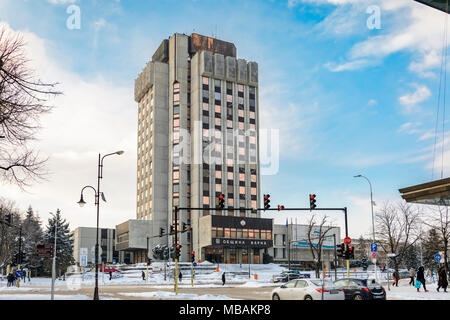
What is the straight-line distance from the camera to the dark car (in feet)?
86.5

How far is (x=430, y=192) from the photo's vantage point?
24.6 m

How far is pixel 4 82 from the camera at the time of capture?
21.5 metres

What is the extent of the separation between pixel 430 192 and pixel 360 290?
672 centimetres

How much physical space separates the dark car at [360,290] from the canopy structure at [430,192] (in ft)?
18.3

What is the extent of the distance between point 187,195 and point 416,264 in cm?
5612

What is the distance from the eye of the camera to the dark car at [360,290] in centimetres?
2638

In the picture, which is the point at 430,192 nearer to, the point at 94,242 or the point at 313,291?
the point at 313,291

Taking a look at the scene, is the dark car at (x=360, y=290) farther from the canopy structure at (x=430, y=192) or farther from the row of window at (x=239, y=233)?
the row of window at (x=239, y=233)

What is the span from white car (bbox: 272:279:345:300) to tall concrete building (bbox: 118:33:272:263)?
86.4 meters

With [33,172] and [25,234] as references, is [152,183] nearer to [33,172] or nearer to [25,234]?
[25,234]

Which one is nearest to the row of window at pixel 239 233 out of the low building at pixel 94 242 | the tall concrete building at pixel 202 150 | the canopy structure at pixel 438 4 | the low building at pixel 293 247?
the tall concrete building at pixel 202 150

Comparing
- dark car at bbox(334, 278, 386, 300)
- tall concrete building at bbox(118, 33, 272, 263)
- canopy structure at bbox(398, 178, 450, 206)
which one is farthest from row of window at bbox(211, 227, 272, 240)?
canopy structure at bbox(398, 178, 450, 206)

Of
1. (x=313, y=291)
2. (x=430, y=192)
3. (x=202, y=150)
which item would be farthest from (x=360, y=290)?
(x=202, y=150)
